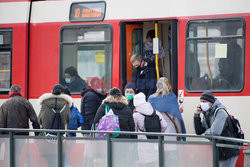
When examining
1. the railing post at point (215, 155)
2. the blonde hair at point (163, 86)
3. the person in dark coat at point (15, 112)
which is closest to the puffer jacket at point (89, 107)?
the person in dark coat at point (15, 112)

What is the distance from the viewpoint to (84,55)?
34.1ft

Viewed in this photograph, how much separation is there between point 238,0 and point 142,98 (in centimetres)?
267

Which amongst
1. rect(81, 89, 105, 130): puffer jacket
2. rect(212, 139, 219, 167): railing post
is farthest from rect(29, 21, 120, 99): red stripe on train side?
rect(212, 139, 219, 167): railing post

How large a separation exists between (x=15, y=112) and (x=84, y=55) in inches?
78.4

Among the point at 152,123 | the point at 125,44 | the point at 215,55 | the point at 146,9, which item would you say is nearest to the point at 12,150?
the point at 152,123

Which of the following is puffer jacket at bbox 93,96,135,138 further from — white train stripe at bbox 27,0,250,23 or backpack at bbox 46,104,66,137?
white train stripe at bbox 27,0,250,23

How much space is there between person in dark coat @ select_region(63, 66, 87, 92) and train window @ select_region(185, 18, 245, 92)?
2139 mm

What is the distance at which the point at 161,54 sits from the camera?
10.2m

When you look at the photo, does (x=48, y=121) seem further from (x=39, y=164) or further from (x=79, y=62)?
(x=79, y=62)

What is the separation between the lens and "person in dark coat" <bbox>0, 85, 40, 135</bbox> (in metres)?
9.09

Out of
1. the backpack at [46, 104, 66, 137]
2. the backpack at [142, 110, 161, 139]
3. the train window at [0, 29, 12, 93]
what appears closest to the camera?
the backpack at [142, 110, 161, 139]

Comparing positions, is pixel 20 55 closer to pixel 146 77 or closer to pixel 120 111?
pixel 146 77

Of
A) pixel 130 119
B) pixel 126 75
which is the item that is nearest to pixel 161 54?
pixel 126 75

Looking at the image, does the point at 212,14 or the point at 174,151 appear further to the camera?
the point at 212,14
